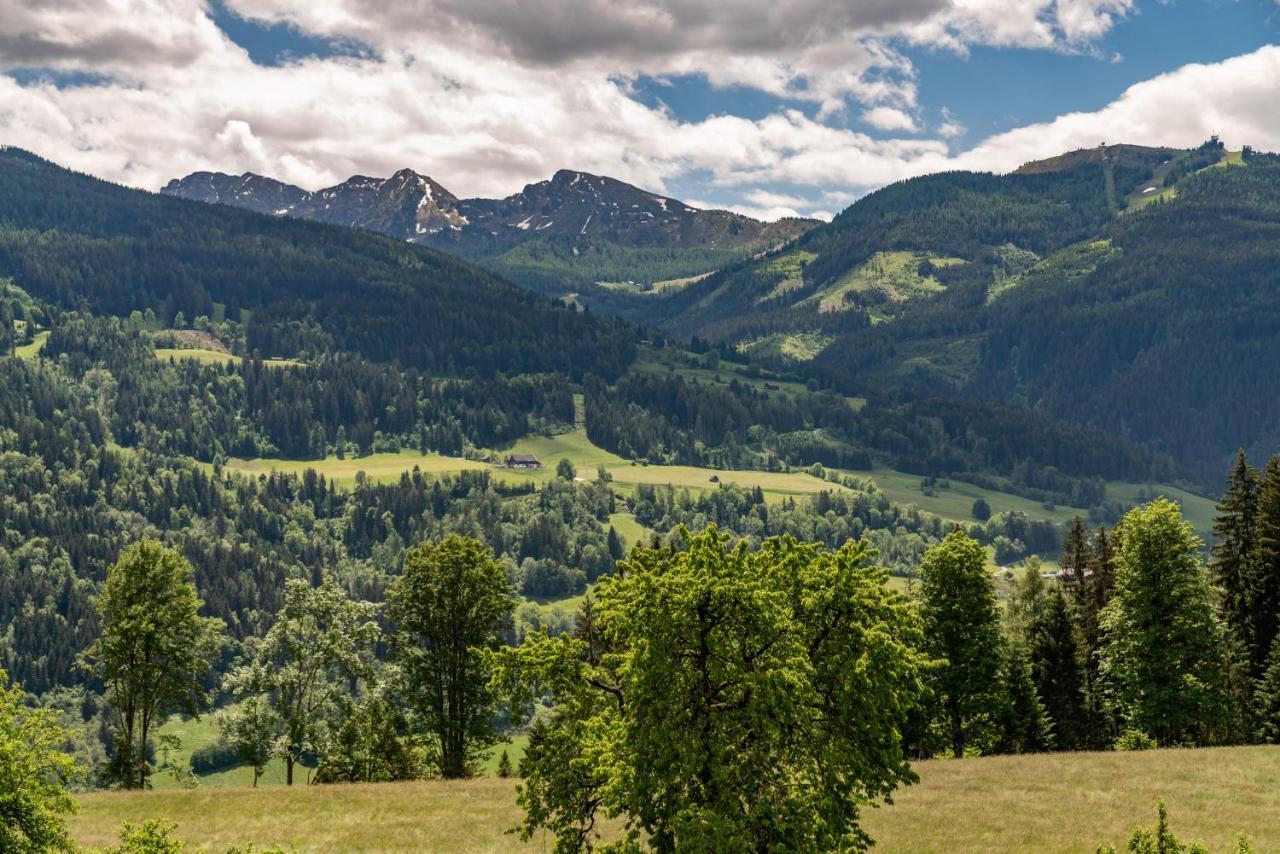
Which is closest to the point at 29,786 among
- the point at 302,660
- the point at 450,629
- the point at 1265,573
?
the point at 302,660

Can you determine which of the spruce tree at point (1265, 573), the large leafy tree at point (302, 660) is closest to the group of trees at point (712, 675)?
the large leafy tree at point (302, 660)

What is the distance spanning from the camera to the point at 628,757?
29594 mm

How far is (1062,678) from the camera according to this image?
83.8 metres

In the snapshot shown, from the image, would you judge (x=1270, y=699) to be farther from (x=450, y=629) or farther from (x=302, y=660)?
(x=302, y=660)

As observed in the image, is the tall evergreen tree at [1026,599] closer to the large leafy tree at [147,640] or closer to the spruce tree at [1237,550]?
the spruce tree at [1237,550]

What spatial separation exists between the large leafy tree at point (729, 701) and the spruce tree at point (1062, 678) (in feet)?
184

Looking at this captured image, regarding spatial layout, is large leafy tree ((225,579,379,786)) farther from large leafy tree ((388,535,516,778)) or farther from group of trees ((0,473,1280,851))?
large leafy tree ((388,535,516,778))

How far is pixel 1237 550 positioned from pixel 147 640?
3069 inches

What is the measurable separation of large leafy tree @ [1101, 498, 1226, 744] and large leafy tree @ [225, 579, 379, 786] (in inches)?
2122

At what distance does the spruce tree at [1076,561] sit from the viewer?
92625mm

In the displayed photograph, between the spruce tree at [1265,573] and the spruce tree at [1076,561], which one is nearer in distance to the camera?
the spruce tree at [1265,573]

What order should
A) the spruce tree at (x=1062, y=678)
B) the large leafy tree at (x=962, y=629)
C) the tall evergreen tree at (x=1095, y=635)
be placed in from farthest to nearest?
the tall evergreen tree at (x=1095, y=635), the spruce tree at (x=1062, y=678), the large leafy tree at (x=962, y=629)

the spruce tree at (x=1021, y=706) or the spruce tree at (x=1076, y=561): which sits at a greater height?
the spruce tree at (x=1076, y=561)

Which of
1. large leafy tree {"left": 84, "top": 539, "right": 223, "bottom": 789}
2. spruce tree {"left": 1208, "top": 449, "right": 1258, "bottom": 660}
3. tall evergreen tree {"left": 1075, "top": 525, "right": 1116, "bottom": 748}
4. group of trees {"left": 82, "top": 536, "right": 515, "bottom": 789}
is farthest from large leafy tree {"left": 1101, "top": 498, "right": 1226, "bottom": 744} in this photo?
large leafy tree {"left": 84, "top": 539, "right": 223, "bottom": 789}
